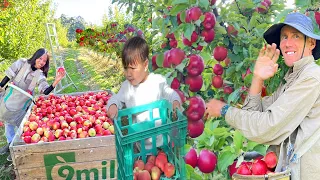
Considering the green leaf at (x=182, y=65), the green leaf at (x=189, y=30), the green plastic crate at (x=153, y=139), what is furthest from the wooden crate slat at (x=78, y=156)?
the green leaf at (x=189, y=30)

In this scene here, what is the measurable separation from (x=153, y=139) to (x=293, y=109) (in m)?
0.54

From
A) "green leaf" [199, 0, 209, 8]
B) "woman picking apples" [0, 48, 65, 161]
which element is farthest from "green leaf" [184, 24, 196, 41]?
"woman picking apples" [0, 48, 65, 161]

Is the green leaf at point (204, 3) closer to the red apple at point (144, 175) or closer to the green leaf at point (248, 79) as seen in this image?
the green leaf at point (248, 79)

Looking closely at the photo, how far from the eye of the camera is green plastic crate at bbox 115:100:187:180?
4.01 feet

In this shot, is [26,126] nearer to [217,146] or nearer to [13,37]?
[217,146]

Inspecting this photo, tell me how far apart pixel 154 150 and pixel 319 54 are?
2.61ft

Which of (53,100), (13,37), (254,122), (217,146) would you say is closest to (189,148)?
(217,146)

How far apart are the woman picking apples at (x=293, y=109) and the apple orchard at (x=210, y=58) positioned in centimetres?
12

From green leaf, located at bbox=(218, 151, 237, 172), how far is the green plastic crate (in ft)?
0.70

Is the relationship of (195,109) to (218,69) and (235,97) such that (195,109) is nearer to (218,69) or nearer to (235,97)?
(235,97)

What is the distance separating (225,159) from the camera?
1.56 metres

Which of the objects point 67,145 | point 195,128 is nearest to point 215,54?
point 195,128

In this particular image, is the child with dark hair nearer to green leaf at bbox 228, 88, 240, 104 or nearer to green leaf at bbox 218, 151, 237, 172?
green leaf at bbox 228, 88, 240, 104

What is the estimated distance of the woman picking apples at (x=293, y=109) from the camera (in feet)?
4.24
